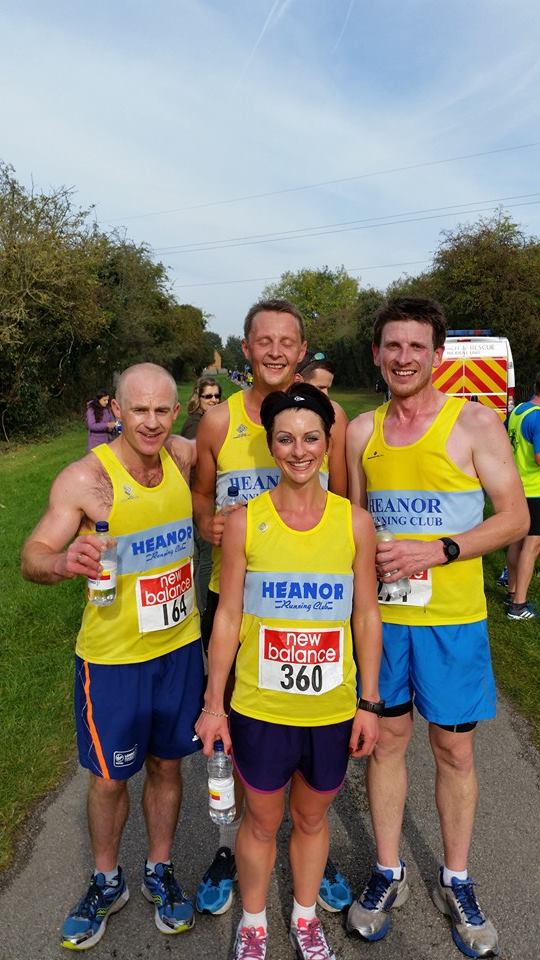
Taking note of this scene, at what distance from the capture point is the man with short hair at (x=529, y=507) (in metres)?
5.85

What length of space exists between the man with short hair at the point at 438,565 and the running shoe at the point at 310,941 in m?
0.18

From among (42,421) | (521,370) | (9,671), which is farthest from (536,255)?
(9,671)

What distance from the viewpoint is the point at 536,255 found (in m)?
22.1

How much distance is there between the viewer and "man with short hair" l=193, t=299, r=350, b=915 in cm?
298

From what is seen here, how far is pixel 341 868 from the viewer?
9.77 ft

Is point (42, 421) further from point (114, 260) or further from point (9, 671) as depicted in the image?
point (9, 671)

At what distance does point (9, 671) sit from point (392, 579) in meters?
3.57

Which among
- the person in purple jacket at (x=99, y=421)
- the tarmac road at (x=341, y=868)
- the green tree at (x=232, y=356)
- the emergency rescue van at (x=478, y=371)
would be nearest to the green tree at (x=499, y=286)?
the emergency rescue van at (x=478, y=371)

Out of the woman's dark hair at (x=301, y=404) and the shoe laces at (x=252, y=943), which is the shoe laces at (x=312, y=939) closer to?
the shoe laces at (x=252, y=943)

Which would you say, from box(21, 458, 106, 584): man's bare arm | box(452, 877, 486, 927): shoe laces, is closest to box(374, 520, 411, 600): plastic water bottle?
box(21, 458, 106, 584): man's bare arm

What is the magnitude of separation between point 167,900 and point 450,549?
1846 mm

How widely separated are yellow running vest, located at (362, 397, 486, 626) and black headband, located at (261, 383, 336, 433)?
0.45 metres

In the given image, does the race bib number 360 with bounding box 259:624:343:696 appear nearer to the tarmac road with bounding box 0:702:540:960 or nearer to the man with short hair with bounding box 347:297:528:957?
the man with short hair with bounding box 347:297:528:957

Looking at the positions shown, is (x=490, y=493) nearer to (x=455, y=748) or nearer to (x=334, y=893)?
(x=455, y=748)
